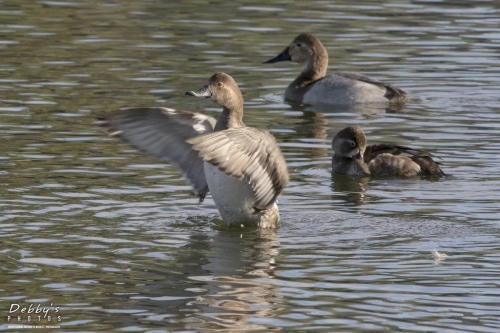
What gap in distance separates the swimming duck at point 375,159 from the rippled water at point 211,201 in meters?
0.14

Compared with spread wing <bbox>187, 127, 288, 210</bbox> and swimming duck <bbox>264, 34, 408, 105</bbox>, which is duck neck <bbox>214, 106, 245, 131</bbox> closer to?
spread wing <bbox>187, 127, 288, 210</bbox>

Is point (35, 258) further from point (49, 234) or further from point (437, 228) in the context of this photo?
point (437, 228)

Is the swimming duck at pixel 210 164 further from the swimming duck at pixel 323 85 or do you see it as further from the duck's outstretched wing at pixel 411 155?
the swimming duck at pixel 323 85

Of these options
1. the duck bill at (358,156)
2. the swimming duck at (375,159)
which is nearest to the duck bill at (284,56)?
the swimming duck at (375,159)

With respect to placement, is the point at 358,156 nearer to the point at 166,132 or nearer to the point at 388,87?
the point at 166,132

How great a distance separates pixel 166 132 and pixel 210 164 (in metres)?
0.69

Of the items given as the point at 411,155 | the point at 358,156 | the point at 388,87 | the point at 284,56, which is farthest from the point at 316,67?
the point at 411,155

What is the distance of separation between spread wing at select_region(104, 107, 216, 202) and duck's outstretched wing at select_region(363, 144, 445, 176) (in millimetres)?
2696

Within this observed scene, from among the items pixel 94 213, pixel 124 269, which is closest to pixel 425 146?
pixel 94 213

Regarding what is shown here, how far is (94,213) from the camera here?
10.2 metres

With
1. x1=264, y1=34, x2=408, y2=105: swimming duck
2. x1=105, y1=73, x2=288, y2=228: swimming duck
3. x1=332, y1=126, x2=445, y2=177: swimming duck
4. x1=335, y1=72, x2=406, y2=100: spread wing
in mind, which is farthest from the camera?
x1=264, y1=34, x2=408, y2=105: swimming duck

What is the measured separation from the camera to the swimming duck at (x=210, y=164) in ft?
29.7

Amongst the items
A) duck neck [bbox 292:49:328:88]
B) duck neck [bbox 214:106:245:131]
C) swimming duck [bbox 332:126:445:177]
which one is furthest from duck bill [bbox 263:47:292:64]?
duck neck [bbox 214:106:245:131]

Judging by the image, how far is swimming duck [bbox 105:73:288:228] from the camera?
9.05 metres
